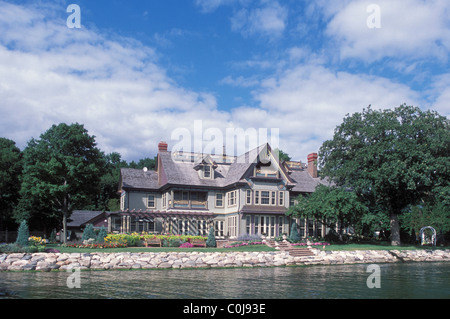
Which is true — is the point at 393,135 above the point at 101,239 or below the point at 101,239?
above

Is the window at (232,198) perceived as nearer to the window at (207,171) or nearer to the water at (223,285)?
the window at (207,171)

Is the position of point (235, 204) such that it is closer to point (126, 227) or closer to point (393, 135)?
point (126, 227)

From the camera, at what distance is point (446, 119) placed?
41.2m

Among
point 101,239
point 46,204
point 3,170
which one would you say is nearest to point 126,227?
point 101,239

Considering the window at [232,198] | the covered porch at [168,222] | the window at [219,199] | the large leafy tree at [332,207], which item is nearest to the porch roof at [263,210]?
the window at [232,198]

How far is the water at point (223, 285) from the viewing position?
1794cm

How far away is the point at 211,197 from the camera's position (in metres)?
44.7

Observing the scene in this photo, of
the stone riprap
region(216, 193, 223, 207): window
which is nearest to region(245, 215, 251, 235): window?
region(216, 193, 223, 207): window

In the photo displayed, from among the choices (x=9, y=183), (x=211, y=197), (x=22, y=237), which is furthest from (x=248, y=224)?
(x=9, y=183)

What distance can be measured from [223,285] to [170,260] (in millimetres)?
9261

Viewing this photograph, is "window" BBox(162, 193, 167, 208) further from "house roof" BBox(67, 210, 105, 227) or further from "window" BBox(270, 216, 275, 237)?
"house roof" BBox(67, 210, 105, 227)

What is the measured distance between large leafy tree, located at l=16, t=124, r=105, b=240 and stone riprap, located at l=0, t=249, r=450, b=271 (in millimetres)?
11428

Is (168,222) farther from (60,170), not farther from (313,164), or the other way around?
(313,164)
